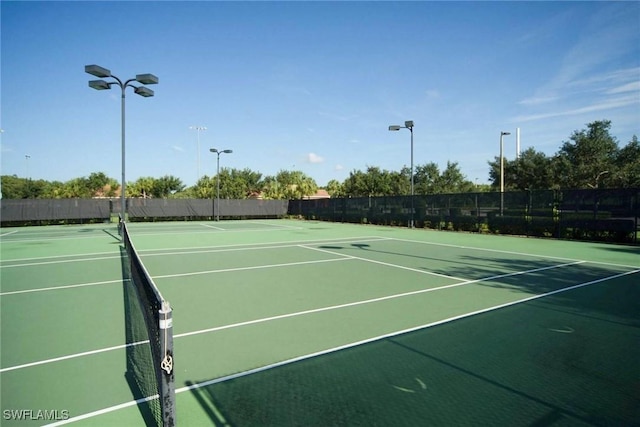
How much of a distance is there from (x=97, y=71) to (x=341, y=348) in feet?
48.4

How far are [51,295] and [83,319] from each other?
226 centimetres

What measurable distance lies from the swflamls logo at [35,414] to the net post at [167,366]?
139 centimetres

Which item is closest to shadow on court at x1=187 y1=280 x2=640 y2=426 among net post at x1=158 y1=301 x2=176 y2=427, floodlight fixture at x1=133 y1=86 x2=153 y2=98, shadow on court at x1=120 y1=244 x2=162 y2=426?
shadow on court at x1=120 y1=244 x2=162 y2=426

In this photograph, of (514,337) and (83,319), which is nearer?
(514,337)

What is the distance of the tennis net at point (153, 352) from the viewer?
237 cm

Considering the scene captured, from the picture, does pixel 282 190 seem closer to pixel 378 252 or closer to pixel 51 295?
pixel 378 252

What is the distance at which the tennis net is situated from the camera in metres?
2.37

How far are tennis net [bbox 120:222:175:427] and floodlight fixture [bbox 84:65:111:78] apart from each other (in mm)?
11479

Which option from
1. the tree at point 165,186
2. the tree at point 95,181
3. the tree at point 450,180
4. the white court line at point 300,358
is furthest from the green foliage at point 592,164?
the tree at point 95,181

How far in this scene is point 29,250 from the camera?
46.9 ft

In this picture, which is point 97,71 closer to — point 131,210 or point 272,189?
point 131,210

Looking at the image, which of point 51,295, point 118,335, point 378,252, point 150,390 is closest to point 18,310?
point 51,295

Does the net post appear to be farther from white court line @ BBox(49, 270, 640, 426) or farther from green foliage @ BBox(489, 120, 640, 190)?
green foliage @ BBox(489, 120, 640, 190)

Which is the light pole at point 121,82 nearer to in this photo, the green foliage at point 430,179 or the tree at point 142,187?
the green foliage at point 430,179
